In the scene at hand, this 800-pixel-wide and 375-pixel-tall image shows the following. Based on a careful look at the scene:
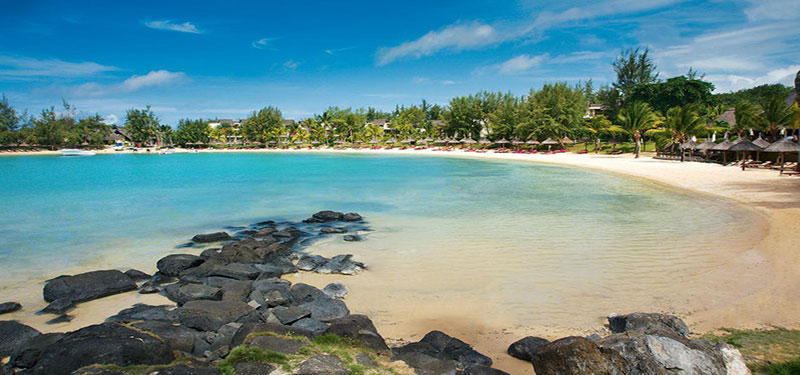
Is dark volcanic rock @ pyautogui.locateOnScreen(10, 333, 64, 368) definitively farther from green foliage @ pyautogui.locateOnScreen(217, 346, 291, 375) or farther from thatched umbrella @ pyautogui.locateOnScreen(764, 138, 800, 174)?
thatched umbrella @ pyautogui.locateOnScreen(764, 138, 800, 174)

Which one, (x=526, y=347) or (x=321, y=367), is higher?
(x=321, y=367)

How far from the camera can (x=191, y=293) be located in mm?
7957

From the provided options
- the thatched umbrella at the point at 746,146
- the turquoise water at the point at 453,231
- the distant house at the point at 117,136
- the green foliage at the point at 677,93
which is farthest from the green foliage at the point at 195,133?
the thatched umbrella at the point at 746,146

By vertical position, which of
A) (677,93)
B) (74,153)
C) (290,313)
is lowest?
(290,313)

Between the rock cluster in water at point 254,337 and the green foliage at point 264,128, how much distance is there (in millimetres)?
97889

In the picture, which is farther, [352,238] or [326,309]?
[352,238]

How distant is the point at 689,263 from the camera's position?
383 inches

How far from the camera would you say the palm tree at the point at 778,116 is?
30.6m

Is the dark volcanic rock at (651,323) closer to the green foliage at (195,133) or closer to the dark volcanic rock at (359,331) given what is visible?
the dark volcanic rock at (359,331)

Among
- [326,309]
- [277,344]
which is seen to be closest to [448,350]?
→ [277,344]

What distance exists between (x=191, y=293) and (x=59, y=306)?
2358mm

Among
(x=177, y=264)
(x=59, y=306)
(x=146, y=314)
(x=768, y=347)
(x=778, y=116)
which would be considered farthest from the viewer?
(x=778, y=116)

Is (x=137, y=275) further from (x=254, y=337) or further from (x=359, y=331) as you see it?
(x=359, y=331)

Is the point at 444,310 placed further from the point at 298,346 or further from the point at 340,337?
the point at 298,346
